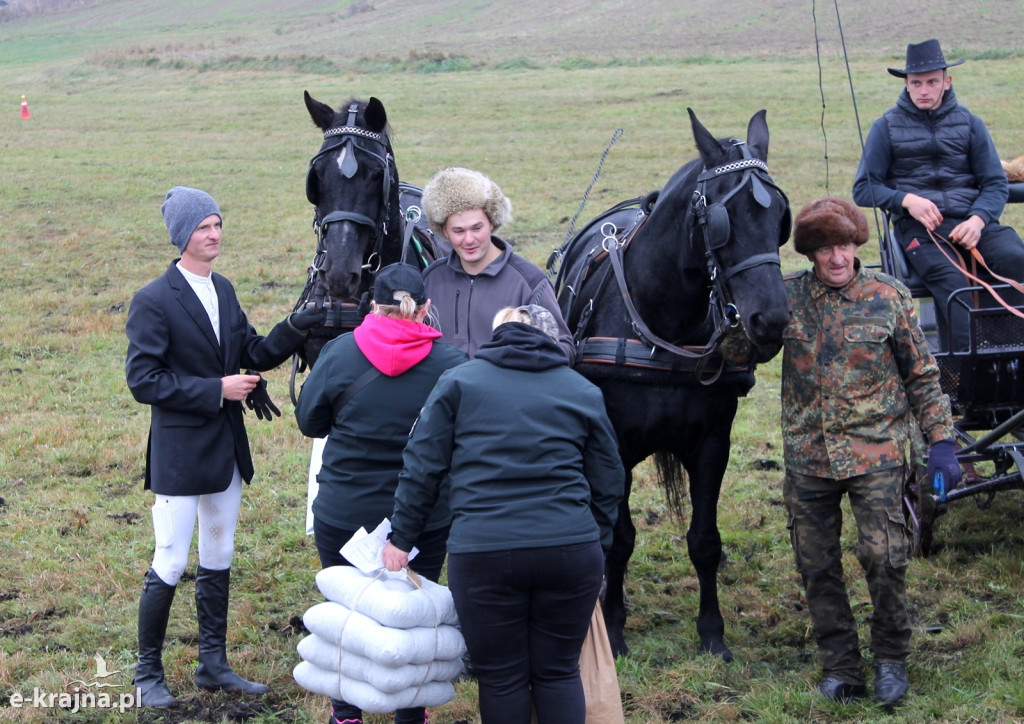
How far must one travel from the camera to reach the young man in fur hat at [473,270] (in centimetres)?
394

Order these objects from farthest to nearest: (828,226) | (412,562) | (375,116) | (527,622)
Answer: (375,116)
(828,226)
(412,562)
(527,622)

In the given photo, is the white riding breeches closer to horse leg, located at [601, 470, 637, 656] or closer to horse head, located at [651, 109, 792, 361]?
horse leg, located at [601, 470, 637, 656]

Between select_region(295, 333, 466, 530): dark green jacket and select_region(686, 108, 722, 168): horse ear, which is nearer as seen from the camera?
select_region(295, 333, 466, 530): dark green jacket

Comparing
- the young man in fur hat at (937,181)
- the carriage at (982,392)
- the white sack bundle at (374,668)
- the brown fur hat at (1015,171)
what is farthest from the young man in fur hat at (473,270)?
the brown fur hat at (1015,171)

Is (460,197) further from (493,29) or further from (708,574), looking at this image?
(493,29)

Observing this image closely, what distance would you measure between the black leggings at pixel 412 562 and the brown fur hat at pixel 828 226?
68.3 inches

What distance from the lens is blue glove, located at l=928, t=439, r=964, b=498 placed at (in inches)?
146

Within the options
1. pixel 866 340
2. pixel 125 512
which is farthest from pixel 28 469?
pixel 866 340

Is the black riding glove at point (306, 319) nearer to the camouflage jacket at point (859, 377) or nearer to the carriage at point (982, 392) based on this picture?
the camouflage jacket at point (859, 377)

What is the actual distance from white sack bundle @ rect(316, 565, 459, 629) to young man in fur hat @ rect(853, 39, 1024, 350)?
3070 millimetres

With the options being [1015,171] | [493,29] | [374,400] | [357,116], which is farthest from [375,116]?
[493,29]

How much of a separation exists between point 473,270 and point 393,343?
762mm

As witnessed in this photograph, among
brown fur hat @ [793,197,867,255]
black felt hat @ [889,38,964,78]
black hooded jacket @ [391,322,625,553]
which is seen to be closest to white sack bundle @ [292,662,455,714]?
black hooded jacket @ [391,322,625,553]

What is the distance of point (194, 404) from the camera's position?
12.6 ft
